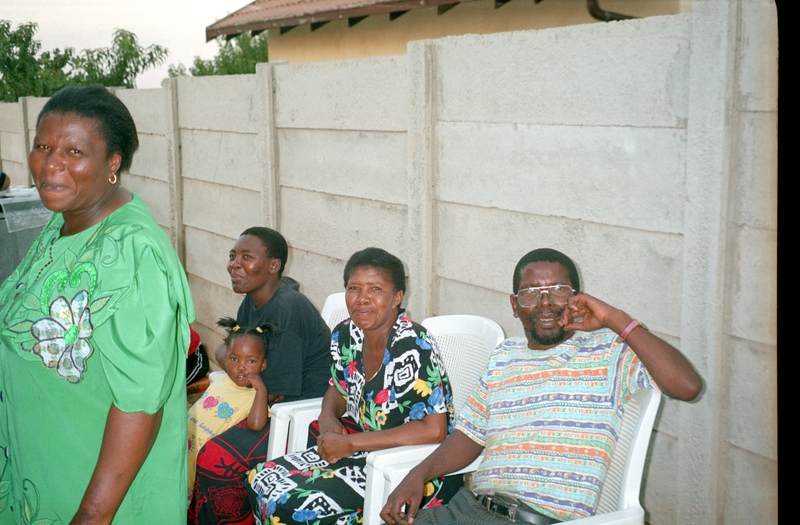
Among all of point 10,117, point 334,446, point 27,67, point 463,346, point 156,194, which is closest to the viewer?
point 334,446

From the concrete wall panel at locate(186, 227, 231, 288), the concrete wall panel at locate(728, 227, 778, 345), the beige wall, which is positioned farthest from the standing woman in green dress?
the beige wall

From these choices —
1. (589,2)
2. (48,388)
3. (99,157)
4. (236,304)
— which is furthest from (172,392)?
(589,2)

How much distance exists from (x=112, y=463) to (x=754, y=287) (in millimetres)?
1807

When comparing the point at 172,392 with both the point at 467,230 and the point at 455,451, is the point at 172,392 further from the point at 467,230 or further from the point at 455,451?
the point at 467,230

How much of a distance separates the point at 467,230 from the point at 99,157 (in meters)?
1.93

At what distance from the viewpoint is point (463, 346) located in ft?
10.7

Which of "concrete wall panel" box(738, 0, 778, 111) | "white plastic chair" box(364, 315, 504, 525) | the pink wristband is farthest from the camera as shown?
"white plastic chair" box(364, 315, 504, 525)

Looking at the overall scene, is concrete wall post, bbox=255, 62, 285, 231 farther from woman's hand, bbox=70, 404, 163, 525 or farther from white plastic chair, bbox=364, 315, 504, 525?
woman's hand, bbox=70, 404, 163, 525

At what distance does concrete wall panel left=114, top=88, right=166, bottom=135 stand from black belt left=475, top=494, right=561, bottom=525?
5.38 meters

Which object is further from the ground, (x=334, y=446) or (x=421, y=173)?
(x=421, y=173)

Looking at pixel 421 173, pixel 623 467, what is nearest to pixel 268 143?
pixel 421 173

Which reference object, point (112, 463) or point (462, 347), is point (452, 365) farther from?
point (112, 463)

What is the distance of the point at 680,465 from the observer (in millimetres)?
2496

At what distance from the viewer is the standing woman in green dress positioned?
1.64 metres
